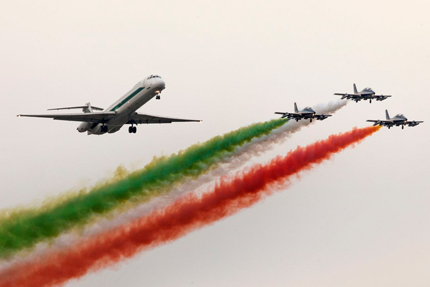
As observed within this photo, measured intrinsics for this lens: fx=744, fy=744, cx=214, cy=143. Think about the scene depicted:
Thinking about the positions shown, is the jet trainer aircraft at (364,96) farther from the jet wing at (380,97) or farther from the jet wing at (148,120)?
the jet wing at (148,120)

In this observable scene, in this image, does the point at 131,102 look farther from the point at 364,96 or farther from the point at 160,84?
the point at 364,96

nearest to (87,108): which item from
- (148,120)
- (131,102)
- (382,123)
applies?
(148,120)

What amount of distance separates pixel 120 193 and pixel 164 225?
6460 millimetres

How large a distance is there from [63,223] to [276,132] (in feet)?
89.6

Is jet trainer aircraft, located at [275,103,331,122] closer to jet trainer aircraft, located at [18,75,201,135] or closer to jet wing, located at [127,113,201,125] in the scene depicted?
jet wing, located at [127,113,201,125]

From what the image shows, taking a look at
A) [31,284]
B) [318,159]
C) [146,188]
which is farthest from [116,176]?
[318,159]

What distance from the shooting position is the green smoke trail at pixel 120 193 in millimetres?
80438

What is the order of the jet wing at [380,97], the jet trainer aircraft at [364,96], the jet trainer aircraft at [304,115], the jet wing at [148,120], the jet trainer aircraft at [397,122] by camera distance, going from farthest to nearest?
the jet wing at [380,97], the jet trainer aircraft at [364,96], the jet trainer aircraft at [397,122], the jet trainer aircraft at [304,115], the jet wing at [148,120]

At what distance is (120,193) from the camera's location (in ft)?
280

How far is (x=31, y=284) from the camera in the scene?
77562 millimetres

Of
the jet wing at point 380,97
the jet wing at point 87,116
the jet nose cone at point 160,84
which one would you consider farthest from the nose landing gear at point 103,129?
the jet wing at point 380,97

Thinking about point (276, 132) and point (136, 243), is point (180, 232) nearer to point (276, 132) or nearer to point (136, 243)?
point (136, 243)

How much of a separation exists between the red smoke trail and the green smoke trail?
8.76 feet

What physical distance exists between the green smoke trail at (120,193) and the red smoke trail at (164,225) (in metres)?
2.67
